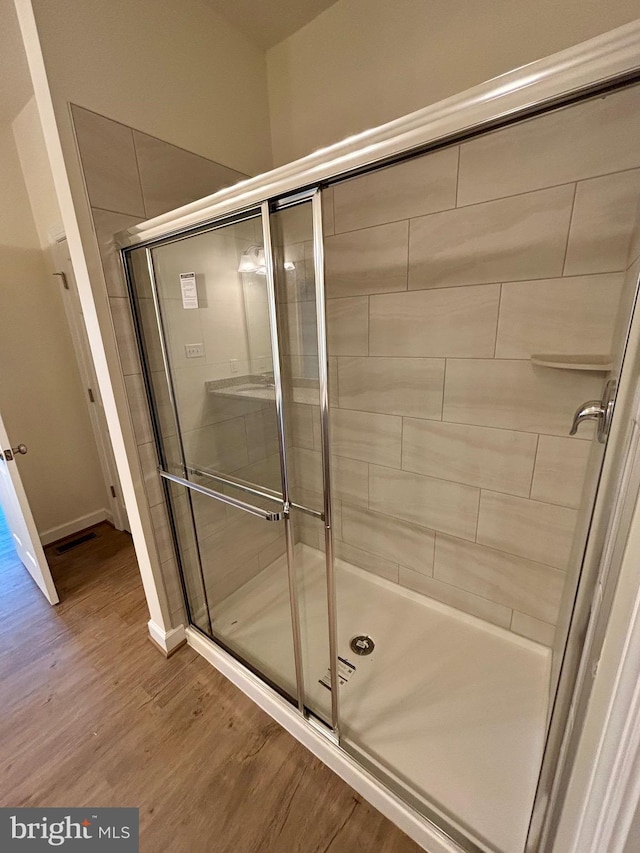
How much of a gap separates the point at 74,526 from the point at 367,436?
2373 millimetres

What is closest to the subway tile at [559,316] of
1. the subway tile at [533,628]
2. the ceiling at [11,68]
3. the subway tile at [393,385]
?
the subway tile at [393,385]

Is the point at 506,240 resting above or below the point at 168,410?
above

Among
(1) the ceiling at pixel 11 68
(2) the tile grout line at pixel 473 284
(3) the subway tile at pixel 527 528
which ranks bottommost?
(3) the subway tile at pixel 527 528

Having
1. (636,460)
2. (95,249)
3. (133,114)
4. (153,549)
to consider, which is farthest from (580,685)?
(133,114)

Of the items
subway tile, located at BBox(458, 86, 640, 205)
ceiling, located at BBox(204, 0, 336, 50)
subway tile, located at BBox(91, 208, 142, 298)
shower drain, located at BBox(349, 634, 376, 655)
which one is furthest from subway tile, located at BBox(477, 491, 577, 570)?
ceiling, located at BBox(204, 0, 336, 50)

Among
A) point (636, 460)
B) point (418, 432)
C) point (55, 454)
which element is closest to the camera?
point (636, 460)

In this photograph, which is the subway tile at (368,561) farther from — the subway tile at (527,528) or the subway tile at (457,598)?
the subway tile at (527,528)

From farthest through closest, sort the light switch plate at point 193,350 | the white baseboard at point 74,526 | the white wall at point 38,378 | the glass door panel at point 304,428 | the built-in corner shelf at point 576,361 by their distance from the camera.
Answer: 1. the white baseboard at point 74,526
2. the white wall at point 38,378
3. the light switch plate at point 193,350
4. the built-in corner shelf at point 576,361
5. the glass door panel at point 304,428

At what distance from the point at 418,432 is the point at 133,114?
1.64m

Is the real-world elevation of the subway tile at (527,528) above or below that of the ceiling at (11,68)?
below

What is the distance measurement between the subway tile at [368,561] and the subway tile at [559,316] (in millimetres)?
1262

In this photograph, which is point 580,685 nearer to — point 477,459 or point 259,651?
point 477,459

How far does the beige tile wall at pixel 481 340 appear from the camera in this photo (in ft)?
3.68

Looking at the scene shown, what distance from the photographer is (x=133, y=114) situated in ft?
4.00
